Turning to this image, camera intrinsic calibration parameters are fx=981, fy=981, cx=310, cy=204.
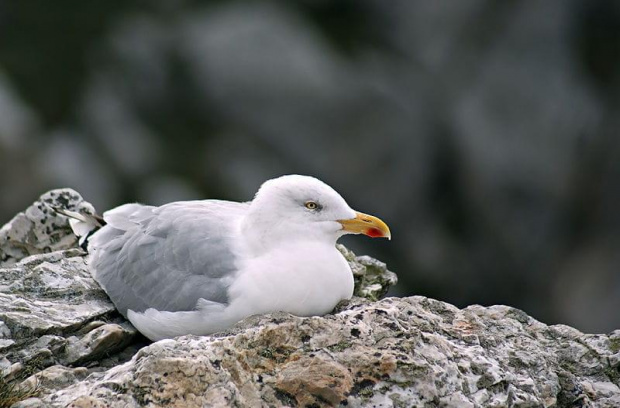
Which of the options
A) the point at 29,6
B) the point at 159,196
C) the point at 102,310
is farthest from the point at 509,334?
the point at 29,6

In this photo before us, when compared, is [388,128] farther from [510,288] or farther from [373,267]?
[373,267]

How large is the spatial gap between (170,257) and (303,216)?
86 cm

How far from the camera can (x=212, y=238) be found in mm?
5668

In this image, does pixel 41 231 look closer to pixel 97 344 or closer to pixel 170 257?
pixel 170 257

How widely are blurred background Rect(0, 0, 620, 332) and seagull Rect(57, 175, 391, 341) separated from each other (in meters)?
9.88

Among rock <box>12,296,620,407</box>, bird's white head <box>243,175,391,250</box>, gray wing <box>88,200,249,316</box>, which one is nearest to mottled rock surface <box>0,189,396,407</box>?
gray wing <box>88,200,249,316</box>

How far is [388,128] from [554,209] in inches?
125

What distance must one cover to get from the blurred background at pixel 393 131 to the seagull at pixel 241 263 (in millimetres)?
9882

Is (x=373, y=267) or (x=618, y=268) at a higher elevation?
(x=618, y=268)

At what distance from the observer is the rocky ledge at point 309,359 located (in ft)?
14.1

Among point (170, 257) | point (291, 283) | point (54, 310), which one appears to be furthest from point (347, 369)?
point (54, 310)

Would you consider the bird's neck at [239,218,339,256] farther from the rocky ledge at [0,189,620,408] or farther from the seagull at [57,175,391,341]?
the rocky ledge at [0,189,620,408]

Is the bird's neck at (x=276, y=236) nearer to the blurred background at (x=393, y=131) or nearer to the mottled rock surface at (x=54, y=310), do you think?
the mottled rock surface at (x=54, y=310)

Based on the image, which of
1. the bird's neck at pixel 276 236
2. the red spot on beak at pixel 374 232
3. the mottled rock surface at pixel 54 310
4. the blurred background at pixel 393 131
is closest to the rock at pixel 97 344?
the mottled rock surface at pixel 54 310
